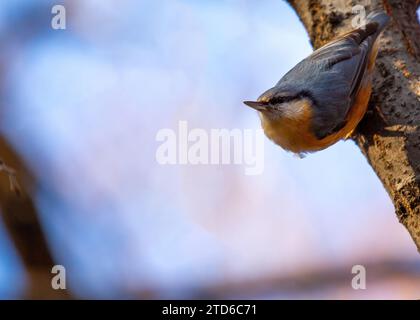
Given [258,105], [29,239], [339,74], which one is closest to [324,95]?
[339,74]

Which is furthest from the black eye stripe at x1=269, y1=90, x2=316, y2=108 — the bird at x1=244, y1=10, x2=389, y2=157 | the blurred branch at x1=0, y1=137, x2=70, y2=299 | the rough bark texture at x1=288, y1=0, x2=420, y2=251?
the blurred branch at x1=0, y1=137, x2=70, y2=299

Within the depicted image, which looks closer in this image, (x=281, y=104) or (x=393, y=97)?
(x=393, y=97)

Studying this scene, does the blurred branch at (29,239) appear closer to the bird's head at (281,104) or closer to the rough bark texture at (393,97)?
the bird's head at (281,104)

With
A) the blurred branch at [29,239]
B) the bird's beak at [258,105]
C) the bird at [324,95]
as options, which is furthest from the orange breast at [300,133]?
the blurred branch at [29,239]

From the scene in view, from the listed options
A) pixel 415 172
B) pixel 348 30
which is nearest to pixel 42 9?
pixel 348 30

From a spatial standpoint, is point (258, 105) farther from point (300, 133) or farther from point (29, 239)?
point (29, 239)

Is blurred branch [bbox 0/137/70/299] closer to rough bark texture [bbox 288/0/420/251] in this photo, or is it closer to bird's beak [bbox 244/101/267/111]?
bird's beak [bbox 244/101/267/111]
